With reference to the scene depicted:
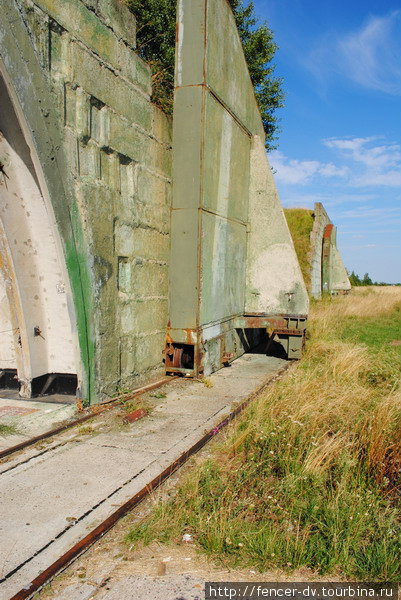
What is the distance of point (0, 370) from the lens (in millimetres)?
4883

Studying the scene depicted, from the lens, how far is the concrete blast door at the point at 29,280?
163 inches

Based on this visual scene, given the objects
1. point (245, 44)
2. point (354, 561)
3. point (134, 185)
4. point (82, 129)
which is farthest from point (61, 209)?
point (245, 44)

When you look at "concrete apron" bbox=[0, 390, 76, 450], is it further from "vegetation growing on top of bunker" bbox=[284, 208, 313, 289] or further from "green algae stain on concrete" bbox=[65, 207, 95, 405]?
"vegetation growing on top of bunker" bbox=[284, 208, 313, 289]

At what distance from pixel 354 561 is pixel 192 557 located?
0.76m

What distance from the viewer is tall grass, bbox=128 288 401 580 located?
7.52ft

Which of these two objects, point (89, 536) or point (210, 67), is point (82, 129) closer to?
point (210, 67)

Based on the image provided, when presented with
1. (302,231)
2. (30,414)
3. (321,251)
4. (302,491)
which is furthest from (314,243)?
(302,491)

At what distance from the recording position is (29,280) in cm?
448

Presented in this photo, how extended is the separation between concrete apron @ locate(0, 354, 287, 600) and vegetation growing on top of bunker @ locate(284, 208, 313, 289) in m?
13.0

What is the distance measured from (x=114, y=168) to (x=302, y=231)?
47.4 feet

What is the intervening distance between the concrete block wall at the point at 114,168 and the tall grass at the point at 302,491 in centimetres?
162

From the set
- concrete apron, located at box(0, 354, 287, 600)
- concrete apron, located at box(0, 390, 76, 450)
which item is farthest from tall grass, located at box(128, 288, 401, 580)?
concrete apron, located at box(0, 390, 76, 450)

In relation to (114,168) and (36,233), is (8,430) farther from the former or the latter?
(114,168)

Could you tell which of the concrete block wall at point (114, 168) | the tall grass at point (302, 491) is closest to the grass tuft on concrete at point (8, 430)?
the concrete block wall at point (114, 168)
